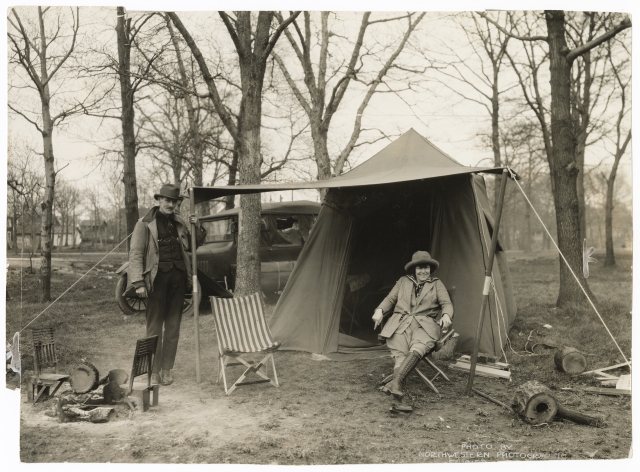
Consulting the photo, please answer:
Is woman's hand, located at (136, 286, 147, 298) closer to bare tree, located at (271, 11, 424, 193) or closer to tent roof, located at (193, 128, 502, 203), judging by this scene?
tent roof, located at (193, 128, 502, 203)

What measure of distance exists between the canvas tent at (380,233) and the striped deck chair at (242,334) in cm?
95

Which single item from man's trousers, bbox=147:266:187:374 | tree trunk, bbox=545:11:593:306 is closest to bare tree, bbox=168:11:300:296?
man's trousers, bbox=147:266:187:374

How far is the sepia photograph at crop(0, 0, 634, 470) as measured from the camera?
3838 mm

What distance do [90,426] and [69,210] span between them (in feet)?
15.2

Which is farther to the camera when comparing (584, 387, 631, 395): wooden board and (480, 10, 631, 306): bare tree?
(480, 10, 631, 306): bare tree

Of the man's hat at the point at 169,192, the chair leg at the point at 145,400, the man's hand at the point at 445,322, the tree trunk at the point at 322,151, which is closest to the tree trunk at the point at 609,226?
the man's hand at the point at 445,322

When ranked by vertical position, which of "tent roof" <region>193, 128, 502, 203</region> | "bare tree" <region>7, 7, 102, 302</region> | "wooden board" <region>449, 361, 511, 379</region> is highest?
"bare tree" <region>7, 7, 102, 302</region>

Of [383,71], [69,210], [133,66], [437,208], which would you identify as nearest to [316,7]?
[437,208]

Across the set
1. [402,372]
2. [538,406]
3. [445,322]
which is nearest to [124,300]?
[402,372]

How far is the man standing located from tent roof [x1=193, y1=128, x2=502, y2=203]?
313mm

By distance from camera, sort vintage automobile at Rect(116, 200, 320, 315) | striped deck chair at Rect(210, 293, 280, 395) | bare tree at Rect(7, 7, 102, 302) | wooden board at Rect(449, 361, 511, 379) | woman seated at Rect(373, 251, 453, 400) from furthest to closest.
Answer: vintage automobile at Rect(116, 200, 320, 315)
bare tree at Rect(7, 7, 102, 302)
wooden board at Rect(449, 361, 511, 379)
striped deck chair at Rect(210, 293, 280, 395)
woman seated at Rect(373, 251, 453, 400)

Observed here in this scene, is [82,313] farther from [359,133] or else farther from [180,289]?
[359,133]

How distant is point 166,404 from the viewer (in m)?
4.32

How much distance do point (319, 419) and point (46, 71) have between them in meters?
4.66
